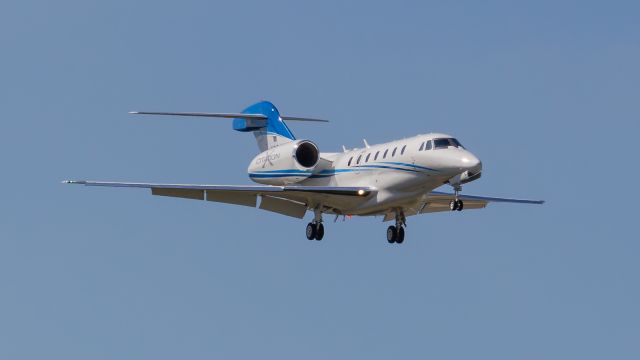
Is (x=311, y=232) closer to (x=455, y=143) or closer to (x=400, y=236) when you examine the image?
(x=400, y=236)

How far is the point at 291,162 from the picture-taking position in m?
41.8

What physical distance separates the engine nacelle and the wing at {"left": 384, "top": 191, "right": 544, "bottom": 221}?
2596mm

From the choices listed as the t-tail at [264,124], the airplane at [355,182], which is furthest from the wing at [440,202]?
the t-tail at [264,124]

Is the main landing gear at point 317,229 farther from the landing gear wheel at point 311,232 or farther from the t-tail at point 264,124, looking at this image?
the t-tail at point 264,124

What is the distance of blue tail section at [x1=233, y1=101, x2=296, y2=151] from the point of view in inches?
1760

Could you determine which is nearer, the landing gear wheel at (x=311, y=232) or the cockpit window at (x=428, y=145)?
the cockpit window at (x=428, y=145)

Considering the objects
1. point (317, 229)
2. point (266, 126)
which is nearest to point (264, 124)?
point (266, 126)

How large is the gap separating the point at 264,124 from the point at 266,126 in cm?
9

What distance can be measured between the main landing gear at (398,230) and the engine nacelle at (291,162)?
2727mm

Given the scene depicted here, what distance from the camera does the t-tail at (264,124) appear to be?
147ft

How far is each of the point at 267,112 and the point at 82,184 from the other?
27.2 feet

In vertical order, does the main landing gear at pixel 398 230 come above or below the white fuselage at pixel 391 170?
below

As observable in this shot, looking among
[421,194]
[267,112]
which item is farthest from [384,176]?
[267,112]

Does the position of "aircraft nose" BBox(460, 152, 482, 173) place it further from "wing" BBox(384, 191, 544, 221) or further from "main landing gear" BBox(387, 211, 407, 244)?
"main landing gear" BBox(387, 211, 407, 244)
